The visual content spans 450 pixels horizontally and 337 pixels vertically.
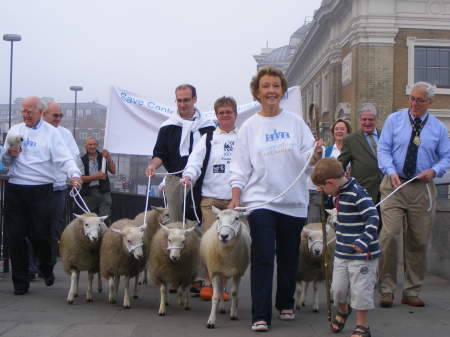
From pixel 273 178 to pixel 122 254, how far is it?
2.08m

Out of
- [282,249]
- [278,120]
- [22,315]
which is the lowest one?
[22,315]

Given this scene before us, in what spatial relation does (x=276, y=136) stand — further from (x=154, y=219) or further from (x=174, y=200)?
(x=154, y=219)

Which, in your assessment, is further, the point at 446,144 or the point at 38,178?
the point at 38,178

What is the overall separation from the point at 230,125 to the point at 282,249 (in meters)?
1.76

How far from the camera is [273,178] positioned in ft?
20.8

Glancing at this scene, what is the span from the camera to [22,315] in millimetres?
6691

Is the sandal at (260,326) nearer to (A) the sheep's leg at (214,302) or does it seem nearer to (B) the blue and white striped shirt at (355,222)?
(A) the sheep's leg at (214,302)

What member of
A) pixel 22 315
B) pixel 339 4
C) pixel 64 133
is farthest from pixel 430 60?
pixel 22 315

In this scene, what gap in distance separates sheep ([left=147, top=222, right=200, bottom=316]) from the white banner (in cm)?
472

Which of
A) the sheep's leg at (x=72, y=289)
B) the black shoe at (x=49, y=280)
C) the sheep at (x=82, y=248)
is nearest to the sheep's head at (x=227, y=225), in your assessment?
the sheep at (x=82, y=248)

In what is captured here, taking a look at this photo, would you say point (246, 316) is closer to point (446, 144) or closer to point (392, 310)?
point (392, 310)

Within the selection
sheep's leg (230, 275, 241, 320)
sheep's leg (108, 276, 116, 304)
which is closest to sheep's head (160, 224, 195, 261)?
sheep's leg (230, 275, 241, 320)

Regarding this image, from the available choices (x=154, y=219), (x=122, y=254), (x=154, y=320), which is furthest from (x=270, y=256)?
(x=154, y=219)

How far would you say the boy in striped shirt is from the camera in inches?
219
